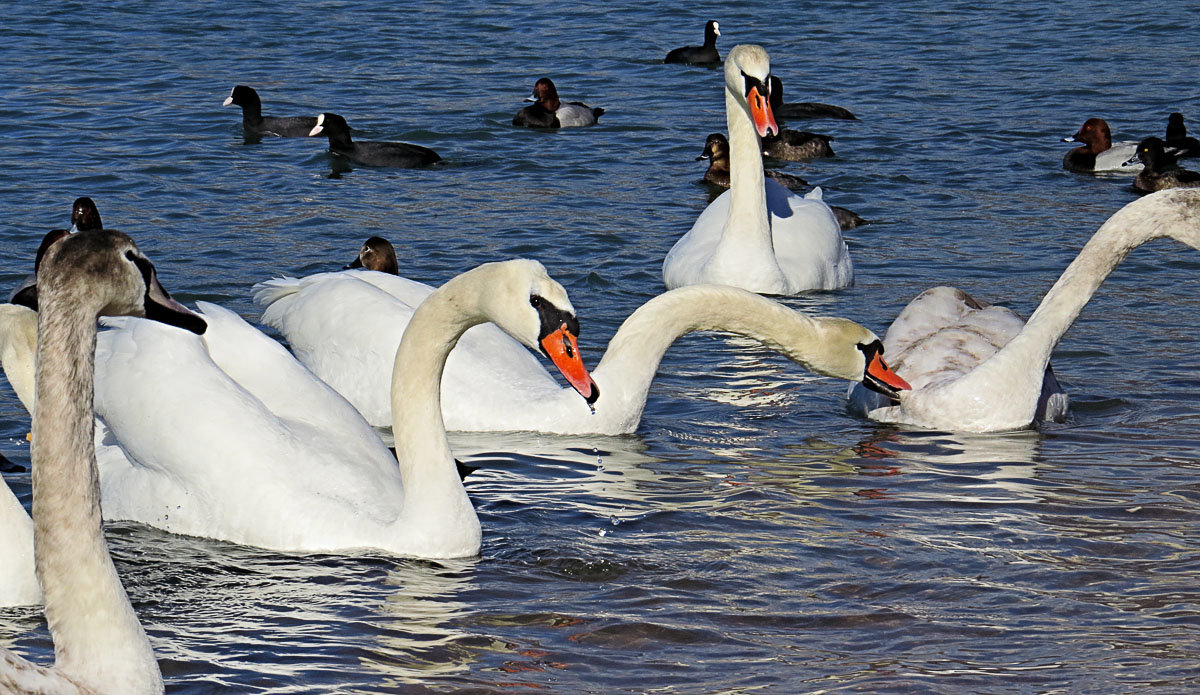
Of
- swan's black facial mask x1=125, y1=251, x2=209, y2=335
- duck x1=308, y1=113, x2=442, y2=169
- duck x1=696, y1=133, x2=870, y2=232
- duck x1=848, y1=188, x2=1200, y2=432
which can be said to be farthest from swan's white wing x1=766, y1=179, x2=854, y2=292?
swan's black facial mask x1=125, y1=251, x2=209, y2=335

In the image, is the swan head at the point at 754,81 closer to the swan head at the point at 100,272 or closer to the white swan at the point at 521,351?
the white swan at the point at 521,351

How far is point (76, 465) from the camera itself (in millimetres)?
4105

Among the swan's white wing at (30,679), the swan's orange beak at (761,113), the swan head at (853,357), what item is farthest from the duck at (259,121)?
the swan's white wing at (30,679)

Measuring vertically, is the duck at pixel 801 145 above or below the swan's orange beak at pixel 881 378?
above

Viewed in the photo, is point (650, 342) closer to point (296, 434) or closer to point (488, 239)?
point (296, 434)

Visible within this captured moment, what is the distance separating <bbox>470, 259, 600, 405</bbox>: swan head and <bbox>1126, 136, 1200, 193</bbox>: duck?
997 cm

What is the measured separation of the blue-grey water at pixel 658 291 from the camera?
17.9 ft

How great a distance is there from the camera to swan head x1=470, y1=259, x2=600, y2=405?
5.89 m

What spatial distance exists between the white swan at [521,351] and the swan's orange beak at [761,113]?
321 centimetres

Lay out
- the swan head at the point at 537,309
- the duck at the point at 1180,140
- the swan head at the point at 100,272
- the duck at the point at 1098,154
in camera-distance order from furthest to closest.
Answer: the duck at the point at 1180,140, the duck at the point at 1098,154, the swan head at the point at 537,309, the swan head at the point at 100,272

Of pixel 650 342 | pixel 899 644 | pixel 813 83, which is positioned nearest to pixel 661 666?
pixel 899 644

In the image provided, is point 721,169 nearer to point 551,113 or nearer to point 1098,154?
point 551,113

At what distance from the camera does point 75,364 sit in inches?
161

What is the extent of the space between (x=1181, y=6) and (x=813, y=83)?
6.14 meters
